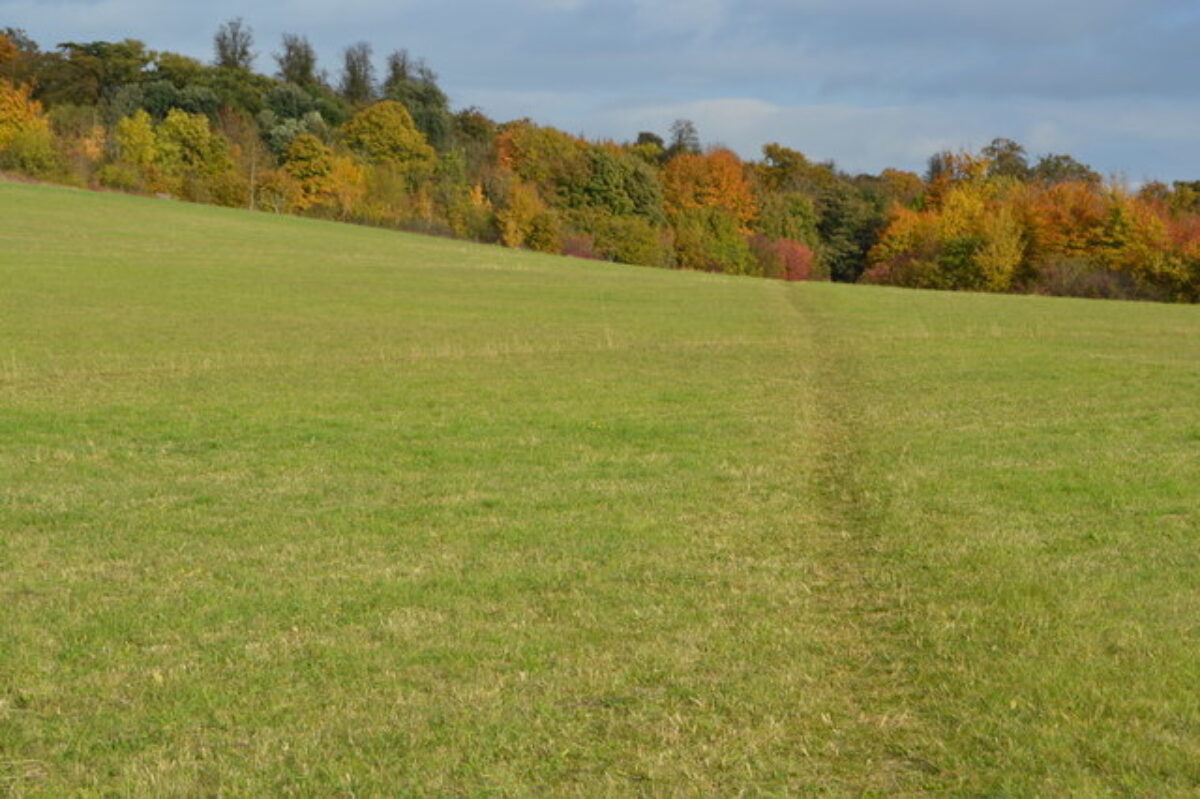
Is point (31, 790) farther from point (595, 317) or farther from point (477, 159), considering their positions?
point (477, 159)

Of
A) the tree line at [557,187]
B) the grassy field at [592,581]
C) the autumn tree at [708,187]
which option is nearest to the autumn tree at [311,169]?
the tree line at [557,187]

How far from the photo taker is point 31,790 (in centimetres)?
682

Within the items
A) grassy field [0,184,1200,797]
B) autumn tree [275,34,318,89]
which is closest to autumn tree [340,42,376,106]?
autumn tree [275,34,318,89]

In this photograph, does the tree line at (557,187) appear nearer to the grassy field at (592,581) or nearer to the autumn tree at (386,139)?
the autumn tree at (386,139)

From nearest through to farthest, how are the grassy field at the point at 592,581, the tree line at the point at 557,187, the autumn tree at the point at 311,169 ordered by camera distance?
the grassy field at the point at 592,581, the tree line at the point at 557,187, the autumn tree at the point at 311,169

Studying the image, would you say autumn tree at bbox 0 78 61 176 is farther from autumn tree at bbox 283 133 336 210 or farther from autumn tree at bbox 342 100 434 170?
autumn tree at bbox 342 100 434 170

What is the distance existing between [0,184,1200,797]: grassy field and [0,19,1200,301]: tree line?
242 ft

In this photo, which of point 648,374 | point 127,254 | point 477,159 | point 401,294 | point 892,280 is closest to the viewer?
point 648,374

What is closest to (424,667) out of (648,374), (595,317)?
(648,374)

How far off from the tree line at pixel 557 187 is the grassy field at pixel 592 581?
7382cm

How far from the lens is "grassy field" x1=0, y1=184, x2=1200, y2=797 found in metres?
7.45

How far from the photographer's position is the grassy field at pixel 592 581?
293 inches

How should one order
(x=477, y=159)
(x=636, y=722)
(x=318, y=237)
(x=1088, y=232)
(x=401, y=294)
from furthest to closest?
1. (x=477, y=159)
2. (x=1088, y=232)
3. (x=318, y=237)
4. (x=401, y=294)
5. (x=636, y=722)

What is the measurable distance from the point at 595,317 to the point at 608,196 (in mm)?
75782
